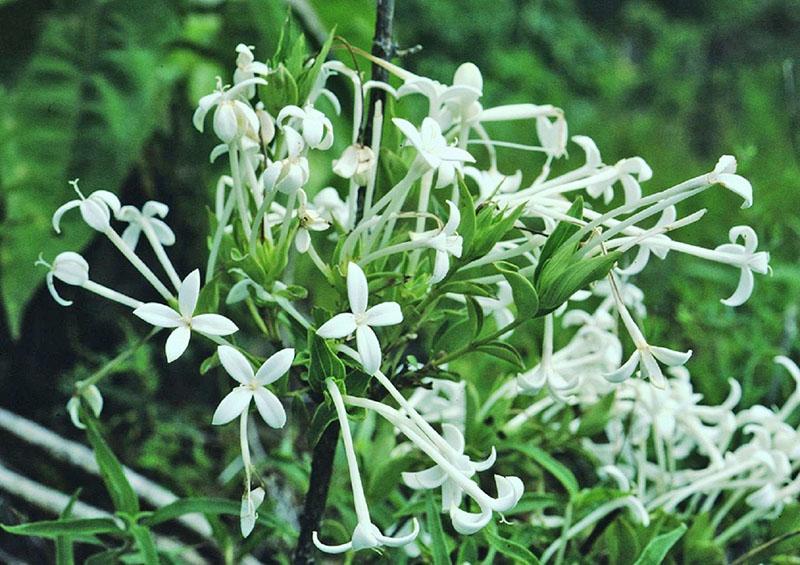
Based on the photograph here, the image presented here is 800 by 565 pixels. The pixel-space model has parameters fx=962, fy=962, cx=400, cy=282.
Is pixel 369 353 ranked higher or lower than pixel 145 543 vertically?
higher

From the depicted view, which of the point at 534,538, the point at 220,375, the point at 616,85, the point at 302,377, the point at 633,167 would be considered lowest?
the point at 616,85

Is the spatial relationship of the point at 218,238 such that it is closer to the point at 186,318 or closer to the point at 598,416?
the point at 186,318

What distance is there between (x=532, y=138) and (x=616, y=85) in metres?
0.91

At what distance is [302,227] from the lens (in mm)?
510

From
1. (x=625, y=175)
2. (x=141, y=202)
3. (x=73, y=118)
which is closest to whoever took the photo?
(x=625, y=175)

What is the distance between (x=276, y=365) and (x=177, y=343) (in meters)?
0.05

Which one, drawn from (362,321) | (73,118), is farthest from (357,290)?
(73,118)

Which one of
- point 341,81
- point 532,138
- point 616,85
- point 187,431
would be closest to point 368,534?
point 187,431

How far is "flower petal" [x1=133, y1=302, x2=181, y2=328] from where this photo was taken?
1.51ft

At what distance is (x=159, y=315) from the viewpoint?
47cm

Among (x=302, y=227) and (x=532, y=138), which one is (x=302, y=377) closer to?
(x=302, y=227)

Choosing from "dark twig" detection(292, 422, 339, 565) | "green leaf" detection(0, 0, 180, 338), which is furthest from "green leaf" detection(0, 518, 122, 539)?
"green leaf" detection(0, 0, 180, 338)

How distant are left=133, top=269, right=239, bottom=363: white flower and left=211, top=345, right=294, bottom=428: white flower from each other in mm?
12

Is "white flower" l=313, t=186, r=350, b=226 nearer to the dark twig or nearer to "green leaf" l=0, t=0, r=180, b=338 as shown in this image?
the dark twig
